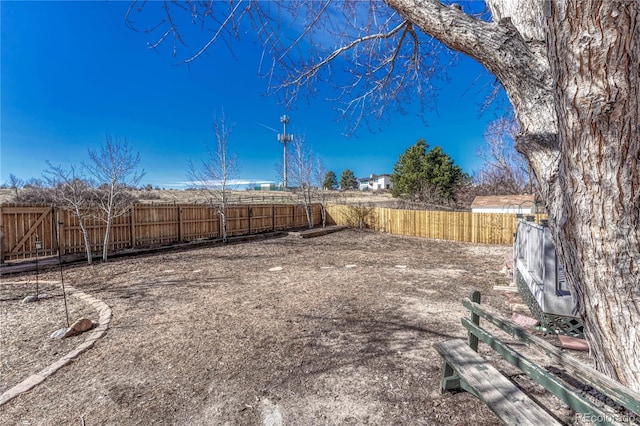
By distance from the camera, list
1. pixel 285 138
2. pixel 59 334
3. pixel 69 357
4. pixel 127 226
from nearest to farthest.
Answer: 1. pixel 69 357
2. pixel 59 334
3. pixel 127 226
4. pixel 285 138

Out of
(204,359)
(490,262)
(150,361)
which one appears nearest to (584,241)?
(204,359)

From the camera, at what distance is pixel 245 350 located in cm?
277

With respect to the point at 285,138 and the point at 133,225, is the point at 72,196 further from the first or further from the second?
the point at 285,138

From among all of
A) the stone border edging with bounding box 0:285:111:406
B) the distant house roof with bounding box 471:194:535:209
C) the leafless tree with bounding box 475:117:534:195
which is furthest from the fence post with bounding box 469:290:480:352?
the leafless tree with bounding box 475:117:534:195

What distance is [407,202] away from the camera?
70.6 feet

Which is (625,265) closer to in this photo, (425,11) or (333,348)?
(425,11)

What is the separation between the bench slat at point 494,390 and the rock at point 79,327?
11.9 feet

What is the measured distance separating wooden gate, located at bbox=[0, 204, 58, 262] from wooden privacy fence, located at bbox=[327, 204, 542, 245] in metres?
12.1

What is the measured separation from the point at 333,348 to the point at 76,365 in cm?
227

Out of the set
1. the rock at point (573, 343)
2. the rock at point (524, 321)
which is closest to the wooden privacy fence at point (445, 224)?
the rock at point (524, 321)

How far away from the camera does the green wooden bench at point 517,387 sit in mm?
1158

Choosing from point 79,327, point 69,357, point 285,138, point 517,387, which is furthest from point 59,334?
point 285,138

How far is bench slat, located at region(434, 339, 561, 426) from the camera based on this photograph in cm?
148

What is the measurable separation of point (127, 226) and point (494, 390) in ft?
32.4
